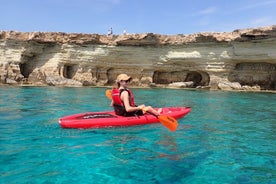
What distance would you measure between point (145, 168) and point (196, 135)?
107 inches

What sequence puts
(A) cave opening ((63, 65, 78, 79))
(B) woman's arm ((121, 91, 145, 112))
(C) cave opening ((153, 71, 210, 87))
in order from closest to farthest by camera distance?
(B) woman's arm ((121, 91, 145, 112)) → (C) cave opening ((153, 71, 210, 87)) → (A) cave opening ((63, 65, 78, 79))

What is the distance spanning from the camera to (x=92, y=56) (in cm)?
2711

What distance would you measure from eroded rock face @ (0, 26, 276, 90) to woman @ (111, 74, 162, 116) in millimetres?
16425

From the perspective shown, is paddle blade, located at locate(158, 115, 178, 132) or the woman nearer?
paddle blade, located at locate(158, 115, 178, 132)

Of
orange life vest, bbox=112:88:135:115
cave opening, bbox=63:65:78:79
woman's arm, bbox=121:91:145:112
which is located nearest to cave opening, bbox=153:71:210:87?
cave opening, bbox=63:65:78:79

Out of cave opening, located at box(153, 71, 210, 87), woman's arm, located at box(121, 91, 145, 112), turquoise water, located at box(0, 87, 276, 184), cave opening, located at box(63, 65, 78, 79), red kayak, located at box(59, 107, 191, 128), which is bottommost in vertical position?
turquoise water, located at box(0, 87, 276, 184)

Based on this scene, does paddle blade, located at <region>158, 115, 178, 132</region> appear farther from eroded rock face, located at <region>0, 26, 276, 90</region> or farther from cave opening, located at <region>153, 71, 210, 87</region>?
cave opening, located at <region>153, 71, 210, 87</region>

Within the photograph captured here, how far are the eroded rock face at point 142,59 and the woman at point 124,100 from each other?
16425 mm

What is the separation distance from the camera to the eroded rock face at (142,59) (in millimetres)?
23906

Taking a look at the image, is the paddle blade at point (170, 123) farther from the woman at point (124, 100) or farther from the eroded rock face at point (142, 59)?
the eroded rock face at point (142, 59)

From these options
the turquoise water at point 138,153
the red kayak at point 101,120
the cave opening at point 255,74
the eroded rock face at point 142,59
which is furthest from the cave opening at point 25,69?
the red kayak at point 101,120

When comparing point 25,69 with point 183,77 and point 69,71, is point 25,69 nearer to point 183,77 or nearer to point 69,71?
point 69,71

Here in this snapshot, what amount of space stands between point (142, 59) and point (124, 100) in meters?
19.2

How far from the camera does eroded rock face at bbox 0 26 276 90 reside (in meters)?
23.9
